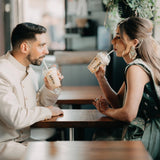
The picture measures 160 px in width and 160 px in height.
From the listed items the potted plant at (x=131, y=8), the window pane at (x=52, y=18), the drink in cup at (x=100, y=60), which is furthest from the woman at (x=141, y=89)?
the window pane at (x=52, y=18)

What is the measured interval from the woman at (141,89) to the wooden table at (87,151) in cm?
31

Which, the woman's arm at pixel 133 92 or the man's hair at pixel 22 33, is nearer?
the woman's arm at pixel 133 92

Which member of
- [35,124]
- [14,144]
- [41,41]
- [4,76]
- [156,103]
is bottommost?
[14,144]

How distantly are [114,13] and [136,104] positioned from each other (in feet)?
4.43

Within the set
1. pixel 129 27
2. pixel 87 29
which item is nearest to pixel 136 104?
pixel 129 27

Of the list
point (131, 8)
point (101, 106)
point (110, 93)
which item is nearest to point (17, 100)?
point (101, 106)

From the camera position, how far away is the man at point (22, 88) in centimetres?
156

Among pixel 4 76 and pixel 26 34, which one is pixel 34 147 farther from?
pixel 26 34

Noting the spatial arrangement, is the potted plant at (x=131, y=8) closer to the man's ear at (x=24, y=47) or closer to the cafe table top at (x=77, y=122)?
the man's ear at (x=24, y=47)

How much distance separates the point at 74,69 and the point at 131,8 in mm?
1465

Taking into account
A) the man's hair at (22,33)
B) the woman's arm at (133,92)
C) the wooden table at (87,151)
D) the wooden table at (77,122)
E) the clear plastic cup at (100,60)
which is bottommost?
the wooden table at (77,122)

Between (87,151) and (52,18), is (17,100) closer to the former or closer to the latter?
(87,151)

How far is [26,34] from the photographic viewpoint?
6.13 feet

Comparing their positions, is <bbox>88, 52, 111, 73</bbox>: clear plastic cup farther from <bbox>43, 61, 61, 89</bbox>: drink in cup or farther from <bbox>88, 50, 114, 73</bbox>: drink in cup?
<bbox>43, 61, 61, 89</bbox>: drink in cup
